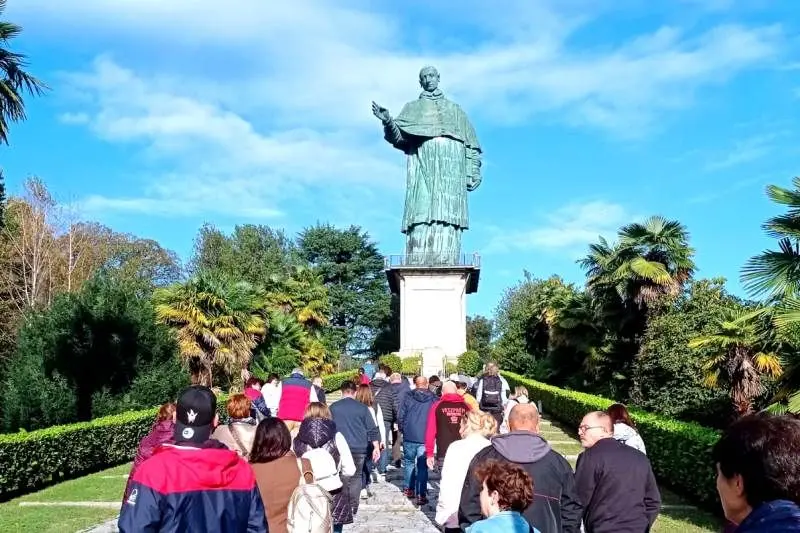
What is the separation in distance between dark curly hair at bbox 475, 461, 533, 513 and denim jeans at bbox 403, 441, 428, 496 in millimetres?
6704

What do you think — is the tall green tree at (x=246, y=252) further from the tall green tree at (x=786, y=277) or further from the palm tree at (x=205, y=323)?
the tall green tree at (x=786, y=277)

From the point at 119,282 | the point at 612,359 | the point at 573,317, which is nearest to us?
the point at 119,282

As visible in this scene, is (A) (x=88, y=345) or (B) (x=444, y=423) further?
(A) (x=88, y=345)

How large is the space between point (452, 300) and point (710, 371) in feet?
85.9

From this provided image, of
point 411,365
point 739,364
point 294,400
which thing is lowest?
point 294,400

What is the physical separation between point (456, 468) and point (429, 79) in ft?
119

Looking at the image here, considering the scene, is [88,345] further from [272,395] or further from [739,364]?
[739,364]

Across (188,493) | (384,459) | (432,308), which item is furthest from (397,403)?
(432,308)

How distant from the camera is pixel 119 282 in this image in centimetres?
2000

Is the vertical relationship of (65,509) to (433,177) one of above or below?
below

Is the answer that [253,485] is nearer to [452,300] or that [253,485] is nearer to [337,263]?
[452,300]

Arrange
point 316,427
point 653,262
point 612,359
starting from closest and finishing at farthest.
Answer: point 316,427, point 653,262, point 612,359

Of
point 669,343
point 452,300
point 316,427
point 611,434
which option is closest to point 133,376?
point 669,343

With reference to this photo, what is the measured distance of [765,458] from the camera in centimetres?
215
